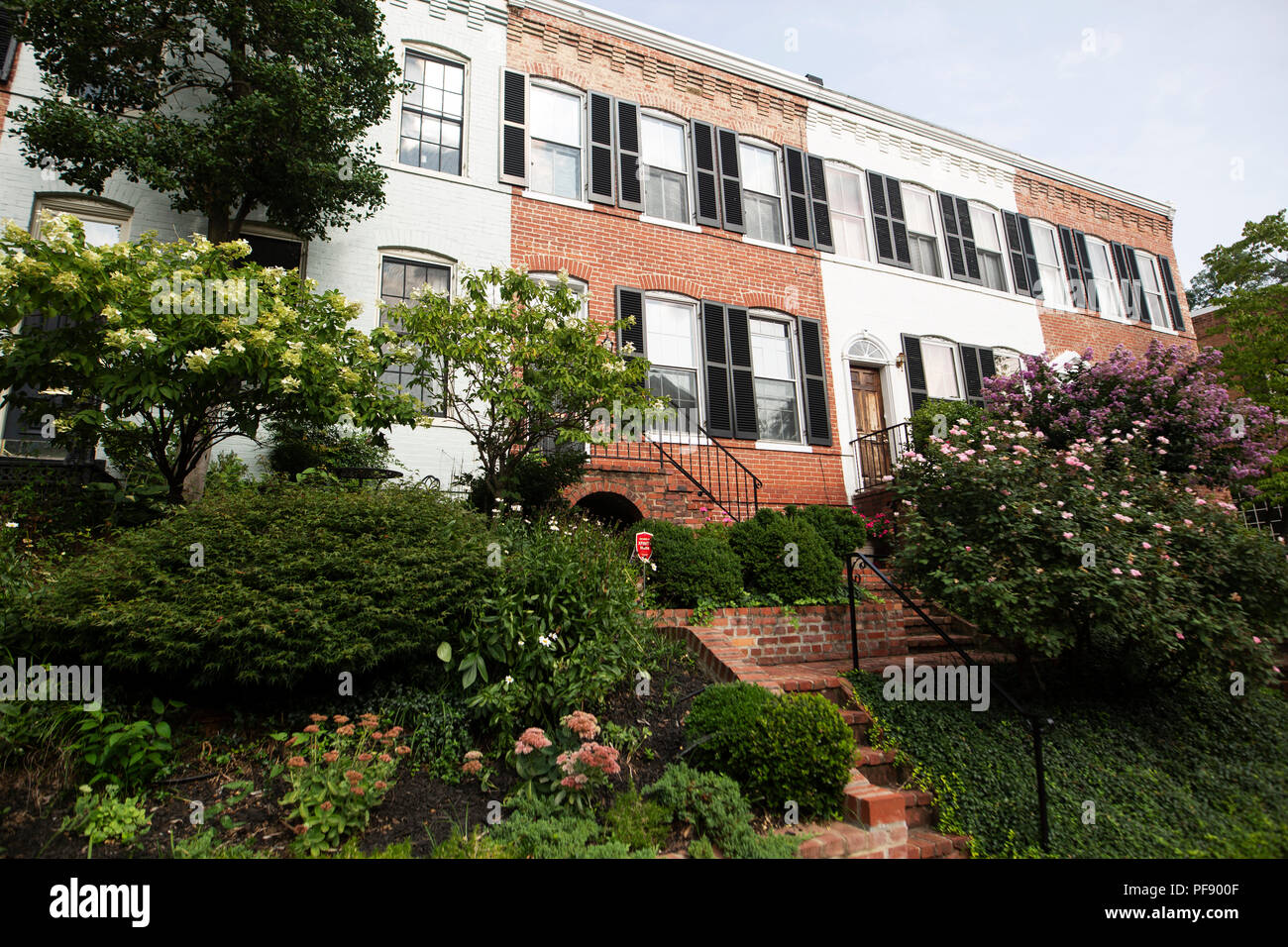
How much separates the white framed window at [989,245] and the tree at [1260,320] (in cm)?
360

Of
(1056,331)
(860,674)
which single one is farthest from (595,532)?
(1056,331)

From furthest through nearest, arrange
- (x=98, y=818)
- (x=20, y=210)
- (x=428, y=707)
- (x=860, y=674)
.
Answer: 1. (x=20, y=210)
2. (x=860, y=674)
3. (x=428, y=707)
4. (x=98, y=818)

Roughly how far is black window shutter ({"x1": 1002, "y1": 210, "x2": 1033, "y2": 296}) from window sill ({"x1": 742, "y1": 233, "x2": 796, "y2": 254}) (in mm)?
5592

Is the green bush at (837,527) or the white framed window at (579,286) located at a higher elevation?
the white framed window at (579,286)

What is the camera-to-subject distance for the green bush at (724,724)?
148 inches

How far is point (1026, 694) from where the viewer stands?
5379 millimetres

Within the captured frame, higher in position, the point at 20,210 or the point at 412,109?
the point at 412,109

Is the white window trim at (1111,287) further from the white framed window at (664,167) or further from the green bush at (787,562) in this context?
the green bush at (787,562)

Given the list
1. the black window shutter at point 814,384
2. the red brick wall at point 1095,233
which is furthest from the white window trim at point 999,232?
the black window shutter at point 814,384

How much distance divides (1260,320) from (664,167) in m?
9.93

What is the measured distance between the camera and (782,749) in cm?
367

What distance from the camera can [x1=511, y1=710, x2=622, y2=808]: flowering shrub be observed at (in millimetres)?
3408
